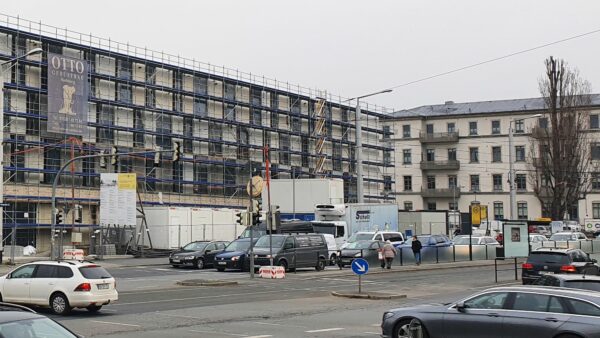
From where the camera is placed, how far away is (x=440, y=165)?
109 m

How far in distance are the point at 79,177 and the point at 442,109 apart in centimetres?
6521

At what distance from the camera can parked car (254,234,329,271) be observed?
36.8m

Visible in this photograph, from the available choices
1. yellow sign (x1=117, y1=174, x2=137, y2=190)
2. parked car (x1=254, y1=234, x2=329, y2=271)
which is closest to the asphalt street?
Result: parked car (x1=254, y1=234, x2=329, y2=271)

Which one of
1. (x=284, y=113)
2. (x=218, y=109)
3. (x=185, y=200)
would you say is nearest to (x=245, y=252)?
(x=185, y=200)

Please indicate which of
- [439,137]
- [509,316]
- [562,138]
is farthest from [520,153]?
[509,316]

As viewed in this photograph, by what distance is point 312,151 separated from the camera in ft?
289

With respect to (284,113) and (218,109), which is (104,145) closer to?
(218,109)

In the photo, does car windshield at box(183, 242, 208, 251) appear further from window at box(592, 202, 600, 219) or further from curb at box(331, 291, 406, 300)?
window at box(592, 202, 600, 219)

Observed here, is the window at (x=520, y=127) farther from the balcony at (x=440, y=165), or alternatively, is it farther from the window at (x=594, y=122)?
the balcony at (x=440, y=165)

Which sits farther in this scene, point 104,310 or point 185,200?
point 185,200

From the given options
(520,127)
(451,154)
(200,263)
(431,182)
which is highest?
(520,127)

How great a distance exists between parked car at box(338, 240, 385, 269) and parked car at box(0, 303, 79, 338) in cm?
3293

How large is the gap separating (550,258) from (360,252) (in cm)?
1439

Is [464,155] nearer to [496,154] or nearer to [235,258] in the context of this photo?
[496,154]
